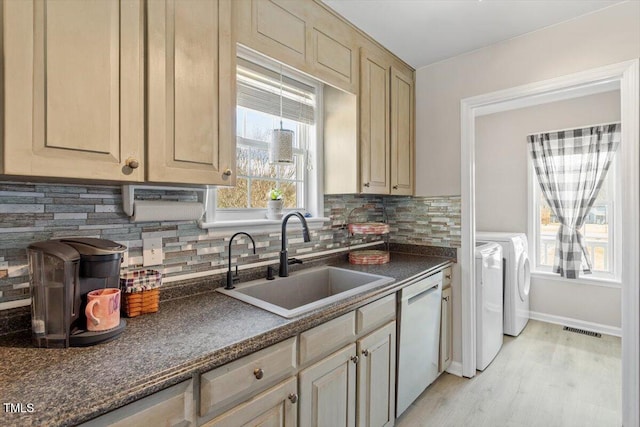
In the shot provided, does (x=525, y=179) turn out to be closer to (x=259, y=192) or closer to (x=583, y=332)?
(x=583, y=332)

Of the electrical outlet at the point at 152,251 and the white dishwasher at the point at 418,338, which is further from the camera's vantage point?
the white dishwasher at the point at 418,338

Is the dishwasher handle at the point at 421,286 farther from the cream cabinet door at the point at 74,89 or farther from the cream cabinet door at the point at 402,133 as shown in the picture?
the cream cabinet door at the point at 74,89

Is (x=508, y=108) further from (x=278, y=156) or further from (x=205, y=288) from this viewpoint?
(x=205, y=288)

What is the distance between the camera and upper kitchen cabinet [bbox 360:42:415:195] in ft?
6.97

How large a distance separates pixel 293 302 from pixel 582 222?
3342 millimetres

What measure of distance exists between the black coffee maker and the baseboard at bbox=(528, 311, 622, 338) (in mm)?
4169

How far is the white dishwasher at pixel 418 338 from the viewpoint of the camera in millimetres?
1813

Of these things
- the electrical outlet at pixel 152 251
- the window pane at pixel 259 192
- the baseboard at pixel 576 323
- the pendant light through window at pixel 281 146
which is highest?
the pendant light through window at pixel 281 146

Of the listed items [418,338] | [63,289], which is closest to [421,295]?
[418,338]

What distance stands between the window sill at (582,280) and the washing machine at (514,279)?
1.12 ft

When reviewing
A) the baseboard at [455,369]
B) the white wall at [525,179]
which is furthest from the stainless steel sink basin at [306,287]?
the white wall at [525,179]

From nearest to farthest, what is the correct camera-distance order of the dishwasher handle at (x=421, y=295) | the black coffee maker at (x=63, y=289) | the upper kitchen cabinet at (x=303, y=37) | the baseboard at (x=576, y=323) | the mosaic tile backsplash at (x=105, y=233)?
the black coffee maker at (x=63, y=289)
the mosaic tile backsplash at (x=105, y=233)
the upper kitchen cabinet at (x=303, y=37)
the dishwasher handle at (x=421, y=295)
the baseboard at (x=576, y=323)

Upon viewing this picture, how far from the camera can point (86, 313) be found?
95cm

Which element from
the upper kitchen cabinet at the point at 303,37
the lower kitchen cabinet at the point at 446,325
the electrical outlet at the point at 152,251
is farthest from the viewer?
the lower kitchen cabinet at the point at 446,325
